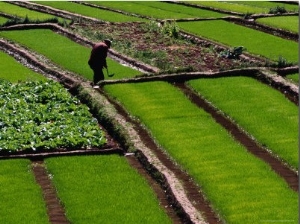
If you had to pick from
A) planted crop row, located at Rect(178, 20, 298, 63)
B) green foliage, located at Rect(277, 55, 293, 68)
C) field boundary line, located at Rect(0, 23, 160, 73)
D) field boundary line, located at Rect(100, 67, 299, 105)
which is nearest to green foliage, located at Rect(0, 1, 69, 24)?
field boundary line, located at Rect(0, 23, 160, 73)

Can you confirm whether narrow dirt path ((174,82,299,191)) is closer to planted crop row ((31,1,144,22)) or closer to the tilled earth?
the tilled earth

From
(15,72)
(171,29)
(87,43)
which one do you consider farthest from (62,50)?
(171,29)

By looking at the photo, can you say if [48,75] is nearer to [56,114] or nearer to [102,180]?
[56,114]

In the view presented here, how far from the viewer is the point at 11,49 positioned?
36.3m

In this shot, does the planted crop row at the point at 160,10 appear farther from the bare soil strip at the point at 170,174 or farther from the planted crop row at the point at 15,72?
the bare soil strip at the point at 170,174

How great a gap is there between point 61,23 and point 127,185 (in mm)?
23438

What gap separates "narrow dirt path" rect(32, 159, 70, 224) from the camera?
17.8 metres

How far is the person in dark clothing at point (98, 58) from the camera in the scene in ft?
94.9

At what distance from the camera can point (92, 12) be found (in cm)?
4769

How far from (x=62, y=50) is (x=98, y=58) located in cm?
694

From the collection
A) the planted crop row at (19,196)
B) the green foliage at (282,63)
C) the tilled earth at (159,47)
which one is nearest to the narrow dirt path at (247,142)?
the tilled earth at (159,47)

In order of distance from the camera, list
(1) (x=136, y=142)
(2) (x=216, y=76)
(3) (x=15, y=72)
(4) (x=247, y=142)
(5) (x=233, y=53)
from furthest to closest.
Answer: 1. (5) (x=233, y=53)
2. (3) (x=15, y=72)
3. (2) (x=216, y=76)
4. (4) (x=247, y=142)
5. (1) (x=136, y=142)

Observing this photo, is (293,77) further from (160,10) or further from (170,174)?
(160,10)

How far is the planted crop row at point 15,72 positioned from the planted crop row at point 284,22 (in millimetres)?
11818
